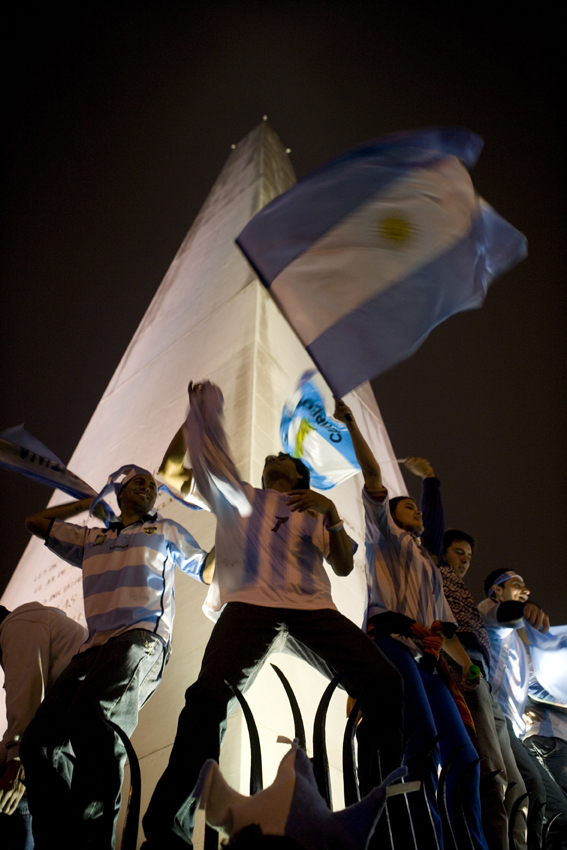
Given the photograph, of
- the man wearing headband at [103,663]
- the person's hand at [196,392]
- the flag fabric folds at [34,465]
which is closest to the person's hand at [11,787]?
the man wearing headband at [103,663]

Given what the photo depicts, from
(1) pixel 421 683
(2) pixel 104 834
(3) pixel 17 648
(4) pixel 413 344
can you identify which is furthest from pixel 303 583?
(4) pixel 413 344

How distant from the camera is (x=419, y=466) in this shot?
4254 mm

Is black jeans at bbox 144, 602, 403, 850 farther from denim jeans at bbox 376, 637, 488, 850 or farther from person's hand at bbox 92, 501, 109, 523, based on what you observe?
person's hand at bbox 92, 501, 109, 523

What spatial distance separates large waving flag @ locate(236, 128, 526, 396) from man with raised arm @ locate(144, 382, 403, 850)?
1.03m

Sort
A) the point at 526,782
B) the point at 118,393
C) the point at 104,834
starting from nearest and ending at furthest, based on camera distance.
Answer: the point at 104,834, the point at 526,782, the point at 118,393

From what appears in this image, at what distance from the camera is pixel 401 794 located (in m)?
2.06

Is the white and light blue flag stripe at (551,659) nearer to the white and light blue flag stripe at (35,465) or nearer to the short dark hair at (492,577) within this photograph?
the short dark hair at (492,577)

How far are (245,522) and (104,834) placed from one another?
1.17 meters

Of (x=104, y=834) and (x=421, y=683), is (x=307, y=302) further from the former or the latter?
(x=104, y=834)

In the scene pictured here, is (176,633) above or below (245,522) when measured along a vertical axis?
below

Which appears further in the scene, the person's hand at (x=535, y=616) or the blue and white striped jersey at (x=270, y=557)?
the person's hand at (x=535, y=616)

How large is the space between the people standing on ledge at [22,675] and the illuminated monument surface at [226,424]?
488 mm

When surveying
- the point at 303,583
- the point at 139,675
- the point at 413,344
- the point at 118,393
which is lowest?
the point at 139,675

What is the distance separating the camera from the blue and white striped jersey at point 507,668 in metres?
3.80
